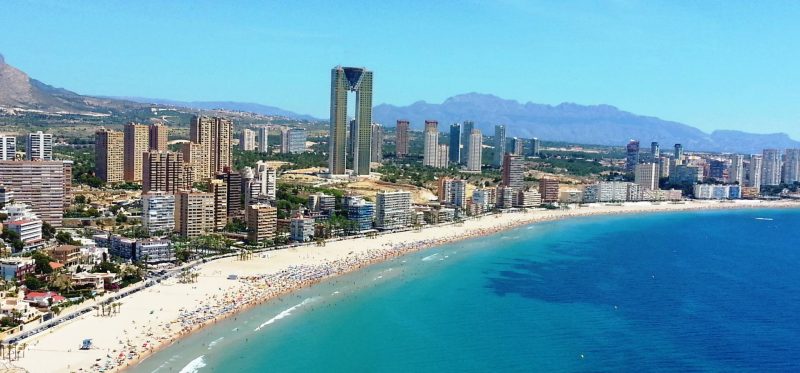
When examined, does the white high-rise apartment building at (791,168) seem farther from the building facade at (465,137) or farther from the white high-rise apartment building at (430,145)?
the white high-rise apartment building at (430,145)

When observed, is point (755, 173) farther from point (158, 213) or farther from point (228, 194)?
point (158, 213)

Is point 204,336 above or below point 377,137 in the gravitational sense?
below

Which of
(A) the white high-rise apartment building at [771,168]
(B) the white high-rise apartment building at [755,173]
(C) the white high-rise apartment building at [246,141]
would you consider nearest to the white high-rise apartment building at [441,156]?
(C) the white high-rise apartment building at [246,141]

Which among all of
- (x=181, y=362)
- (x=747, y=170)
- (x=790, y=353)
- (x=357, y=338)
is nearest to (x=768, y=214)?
(x=747, y=170)

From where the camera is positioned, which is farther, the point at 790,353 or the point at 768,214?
the point at 768,214

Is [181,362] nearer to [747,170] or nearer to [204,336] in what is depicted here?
[204,336]

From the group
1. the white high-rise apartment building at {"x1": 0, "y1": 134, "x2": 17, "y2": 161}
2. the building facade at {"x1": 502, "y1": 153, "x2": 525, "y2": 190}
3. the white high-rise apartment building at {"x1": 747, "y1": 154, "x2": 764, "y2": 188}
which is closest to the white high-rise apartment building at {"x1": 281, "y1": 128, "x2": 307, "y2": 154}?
the building facade at {"x1": 502, "y1": 153, "x2": 525, "y2": 190}
